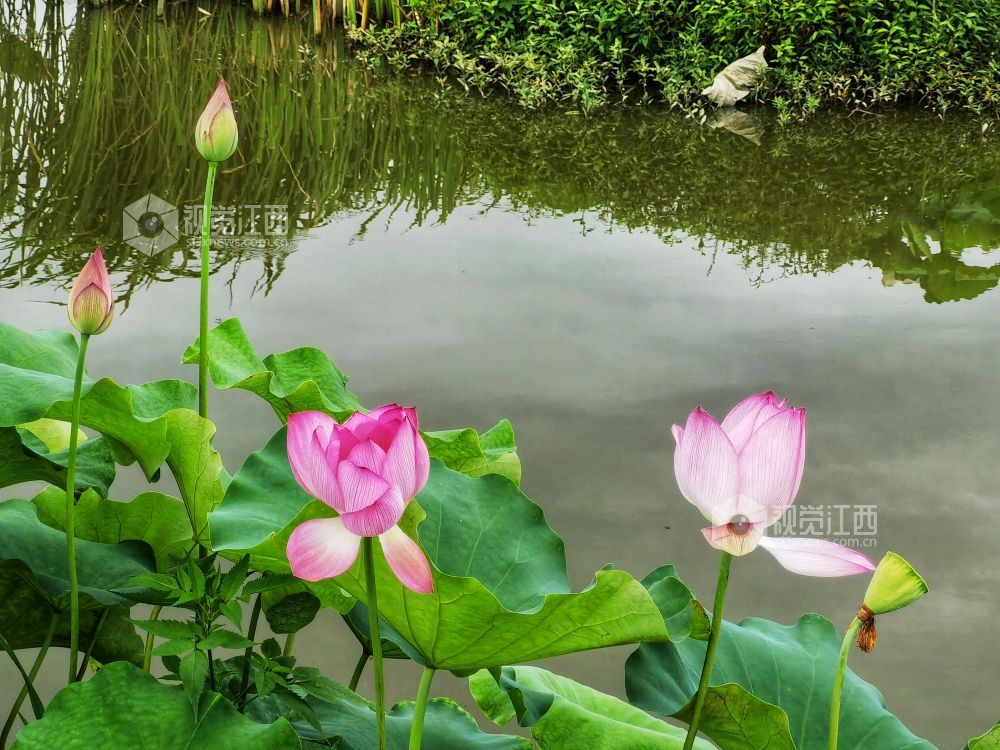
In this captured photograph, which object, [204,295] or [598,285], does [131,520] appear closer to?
[204,295]

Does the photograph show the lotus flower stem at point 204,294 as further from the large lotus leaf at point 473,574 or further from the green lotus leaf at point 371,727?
the green lotus leaf at point 371,727

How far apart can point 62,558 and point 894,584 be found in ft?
2.44

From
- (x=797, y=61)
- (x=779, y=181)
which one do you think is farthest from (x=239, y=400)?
(x=797, y=61)

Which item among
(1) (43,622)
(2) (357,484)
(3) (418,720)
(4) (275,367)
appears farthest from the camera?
(4) (275,367)

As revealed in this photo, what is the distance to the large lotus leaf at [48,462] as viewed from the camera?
3.27 ft

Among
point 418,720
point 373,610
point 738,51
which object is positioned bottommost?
point 418,720

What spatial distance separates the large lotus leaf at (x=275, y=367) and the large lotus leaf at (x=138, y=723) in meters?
0.39

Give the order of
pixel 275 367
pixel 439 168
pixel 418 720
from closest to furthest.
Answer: pixel 418 720
pixel 275 367
pixel 439 168

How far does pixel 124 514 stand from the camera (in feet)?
3.51

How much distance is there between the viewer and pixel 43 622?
3.35 feet

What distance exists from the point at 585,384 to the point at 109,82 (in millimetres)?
2637

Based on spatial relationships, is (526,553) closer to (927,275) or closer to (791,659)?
(791,659)

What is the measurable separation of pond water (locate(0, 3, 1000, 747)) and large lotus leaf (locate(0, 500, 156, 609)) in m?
0.42

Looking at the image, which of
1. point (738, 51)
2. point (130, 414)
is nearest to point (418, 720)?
point (130, 414)
